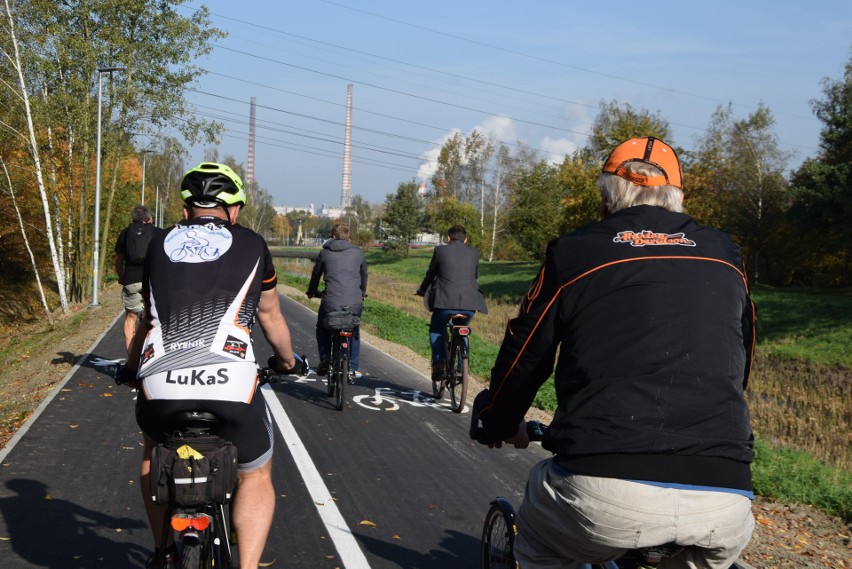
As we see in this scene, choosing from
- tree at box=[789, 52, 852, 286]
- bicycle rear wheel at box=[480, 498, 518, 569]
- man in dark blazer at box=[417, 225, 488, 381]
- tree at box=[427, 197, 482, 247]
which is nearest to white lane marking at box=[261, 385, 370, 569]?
bicycle rear wheel at box=[480, 498, 518, 569]

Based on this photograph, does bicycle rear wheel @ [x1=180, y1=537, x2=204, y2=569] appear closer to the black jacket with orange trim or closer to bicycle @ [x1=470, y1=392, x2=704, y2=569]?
bicycle @ [x1=470, y1=392, x2=704, y2=569]

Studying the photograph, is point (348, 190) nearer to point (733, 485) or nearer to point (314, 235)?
point (314, 235)

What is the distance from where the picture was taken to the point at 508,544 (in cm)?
342

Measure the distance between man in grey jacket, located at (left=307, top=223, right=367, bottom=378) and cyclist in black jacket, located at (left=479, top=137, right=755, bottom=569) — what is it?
7453 mm

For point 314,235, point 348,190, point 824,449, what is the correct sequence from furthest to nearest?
point 314,235, point 348,190, point 824,449

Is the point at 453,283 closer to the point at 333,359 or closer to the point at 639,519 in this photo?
the point at 333,359

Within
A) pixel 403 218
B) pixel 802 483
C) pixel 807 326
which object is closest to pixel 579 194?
pixel 807 326

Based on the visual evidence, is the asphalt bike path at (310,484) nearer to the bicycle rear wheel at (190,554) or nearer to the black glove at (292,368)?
the black glove at (292,368)

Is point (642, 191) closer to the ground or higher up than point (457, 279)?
higher up

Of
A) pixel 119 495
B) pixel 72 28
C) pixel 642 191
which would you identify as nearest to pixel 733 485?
pixel 642 191

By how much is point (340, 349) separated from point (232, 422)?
6.60 meters

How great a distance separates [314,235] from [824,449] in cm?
18327

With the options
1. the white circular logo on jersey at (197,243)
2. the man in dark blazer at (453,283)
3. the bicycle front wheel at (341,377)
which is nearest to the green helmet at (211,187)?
the white circular logo on jersey at (197,243)

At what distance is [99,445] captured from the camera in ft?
24.3
